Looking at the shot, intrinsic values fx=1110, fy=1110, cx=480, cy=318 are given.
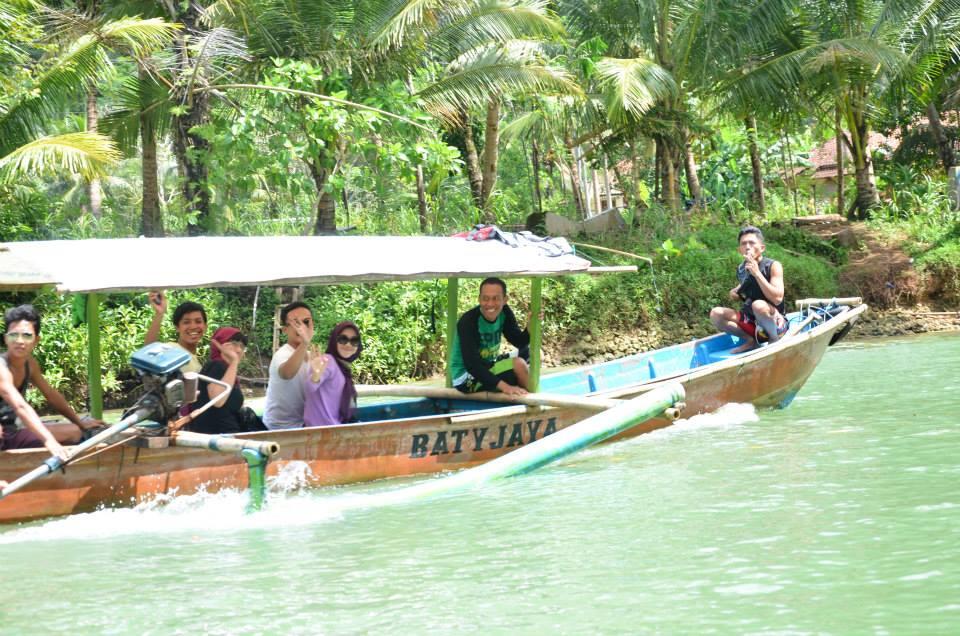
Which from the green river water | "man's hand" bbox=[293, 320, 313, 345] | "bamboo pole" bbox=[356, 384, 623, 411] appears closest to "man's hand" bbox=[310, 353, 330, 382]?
"man's hand" bbox=[293, 320, 313, 345]

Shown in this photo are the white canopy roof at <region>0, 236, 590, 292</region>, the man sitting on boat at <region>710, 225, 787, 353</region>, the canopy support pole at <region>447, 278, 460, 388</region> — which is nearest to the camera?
the white canopy roof at <region>0, 236, 590, 292</region>

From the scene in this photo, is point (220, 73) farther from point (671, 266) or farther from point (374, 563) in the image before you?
point (374, 563)

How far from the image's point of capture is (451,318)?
9.15 m

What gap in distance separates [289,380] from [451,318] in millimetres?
1997

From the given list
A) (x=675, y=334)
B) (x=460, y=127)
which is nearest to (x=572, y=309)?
(x=675, y=334)

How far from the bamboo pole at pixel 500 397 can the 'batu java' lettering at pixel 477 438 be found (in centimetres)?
21

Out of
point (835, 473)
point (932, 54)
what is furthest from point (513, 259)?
point (932, 54)

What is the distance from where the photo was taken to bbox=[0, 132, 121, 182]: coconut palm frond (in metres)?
12.6

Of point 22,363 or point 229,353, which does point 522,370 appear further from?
point 22,363

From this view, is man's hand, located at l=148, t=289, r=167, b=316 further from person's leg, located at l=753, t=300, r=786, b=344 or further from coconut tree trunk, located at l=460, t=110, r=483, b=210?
coconut tree trunk, located at l=460, t=110, r=483, b=210

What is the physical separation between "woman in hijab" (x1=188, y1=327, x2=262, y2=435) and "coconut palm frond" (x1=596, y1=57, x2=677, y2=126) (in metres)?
11.4

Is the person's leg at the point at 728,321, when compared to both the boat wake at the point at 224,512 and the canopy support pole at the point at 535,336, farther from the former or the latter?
the boat wake at the point at 224,512

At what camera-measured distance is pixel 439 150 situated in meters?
14.7

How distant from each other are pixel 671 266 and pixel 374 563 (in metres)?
13.4
